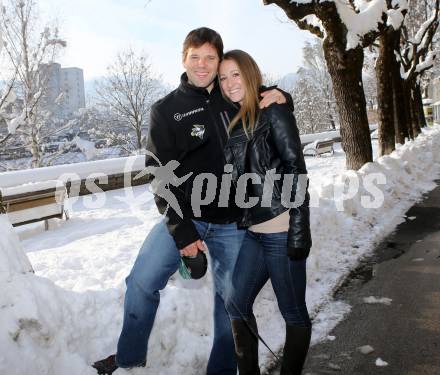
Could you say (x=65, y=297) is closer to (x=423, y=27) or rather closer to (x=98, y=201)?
(x=98, y=201)

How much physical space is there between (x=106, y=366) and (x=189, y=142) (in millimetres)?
1714

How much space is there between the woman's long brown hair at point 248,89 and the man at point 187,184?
7cm

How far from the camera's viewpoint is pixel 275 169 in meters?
2.75

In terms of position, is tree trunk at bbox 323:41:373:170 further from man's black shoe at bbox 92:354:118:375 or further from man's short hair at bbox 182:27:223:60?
man's black shoe at bbox 92:354:118:375

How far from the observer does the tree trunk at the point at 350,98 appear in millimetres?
10289

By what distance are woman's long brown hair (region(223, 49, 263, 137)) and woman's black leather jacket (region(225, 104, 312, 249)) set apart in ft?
0.14

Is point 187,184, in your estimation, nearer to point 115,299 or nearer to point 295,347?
point 295,347

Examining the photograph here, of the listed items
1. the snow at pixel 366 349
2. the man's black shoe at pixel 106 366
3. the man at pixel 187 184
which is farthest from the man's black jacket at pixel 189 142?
the snow at pixel 366 349

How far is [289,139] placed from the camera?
267cm

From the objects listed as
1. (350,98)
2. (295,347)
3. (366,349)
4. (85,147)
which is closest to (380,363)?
(366,349)

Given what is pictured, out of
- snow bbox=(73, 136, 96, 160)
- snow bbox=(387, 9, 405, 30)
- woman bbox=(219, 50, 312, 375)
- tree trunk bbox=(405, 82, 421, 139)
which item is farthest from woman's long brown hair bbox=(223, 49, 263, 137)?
snow bbox=(73, 136, 96, 160)

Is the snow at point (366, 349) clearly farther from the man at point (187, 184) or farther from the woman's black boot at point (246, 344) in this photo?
the man at point (187, 184)

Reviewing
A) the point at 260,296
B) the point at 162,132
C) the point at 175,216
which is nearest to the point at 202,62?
the point at 162,132

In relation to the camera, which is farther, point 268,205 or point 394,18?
point 394,18
